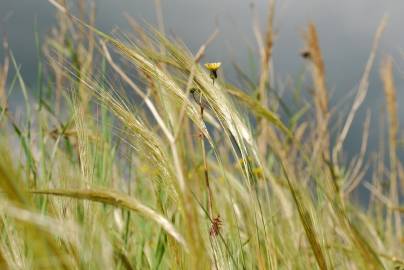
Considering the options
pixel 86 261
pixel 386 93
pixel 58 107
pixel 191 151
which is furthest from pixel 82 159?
pixel 386 93

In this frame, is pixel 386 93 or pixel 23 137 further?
pixel 386 93

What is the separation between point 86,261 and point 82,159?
24 cm

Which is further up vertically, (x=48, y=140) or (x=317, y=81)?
(x=317, y=81)

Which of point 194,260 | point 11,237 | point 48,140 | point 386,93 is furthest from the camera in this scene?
point 386,93

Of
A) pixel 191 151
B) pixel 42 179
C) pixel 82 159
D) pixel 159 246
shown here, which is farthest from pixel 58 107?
pixel 82 159

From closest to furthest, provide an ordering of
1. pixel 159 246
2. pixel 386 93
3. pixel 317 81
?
pixel 159 246 < pixel 317 81 < pixel 386 93

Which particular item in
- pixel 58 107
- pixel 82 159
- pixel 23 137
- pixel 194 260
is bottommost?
pixel 194 260

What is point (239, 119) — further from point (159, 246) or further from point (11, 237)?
point (159, 246)

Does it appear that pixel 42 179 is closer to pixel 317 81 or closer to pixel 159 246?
pixel 159 246

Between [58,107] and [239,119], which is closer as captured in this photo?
[239,119]

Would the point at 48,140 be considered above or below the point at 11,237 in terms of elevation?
above

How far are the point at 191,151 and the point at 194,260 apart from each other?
122cm

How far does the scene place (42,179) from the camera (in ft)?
3.91

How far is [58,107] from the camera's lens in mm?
1859
